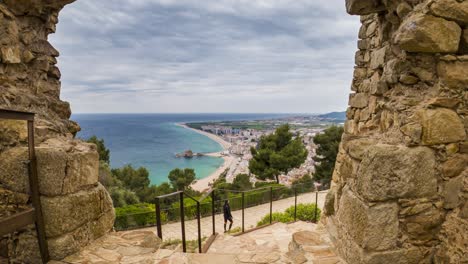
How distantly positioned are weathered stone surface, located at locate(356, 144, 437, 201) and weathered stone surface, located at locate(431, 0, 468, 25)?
940 mm

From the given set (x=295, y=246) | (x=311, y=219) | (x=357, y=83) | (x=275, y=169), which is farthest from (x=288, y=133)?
(x=295, y=246)

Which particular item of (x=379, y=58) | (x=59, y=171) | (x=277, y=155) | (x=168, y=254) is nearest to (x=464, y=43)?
(x=379, y=58)

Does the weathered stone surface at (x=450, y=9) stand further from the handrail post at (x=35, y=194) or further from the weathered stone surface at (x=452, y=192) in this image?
the handrail post at (x=35, y=194)

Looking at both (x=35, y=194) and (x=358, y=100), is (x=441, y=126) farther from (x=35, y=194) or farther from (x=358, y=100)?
(x=35, y=194)

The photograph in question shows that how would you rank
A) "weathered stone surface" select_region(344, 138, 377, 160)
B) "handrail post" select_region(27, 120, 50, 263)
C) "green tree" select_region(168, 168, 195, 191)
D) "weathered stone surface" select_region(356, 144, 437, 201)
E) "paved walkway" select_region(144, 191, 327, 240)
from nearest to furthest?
"weathered stone surface" select_region(356, 144, 437, 201) < "weathered stone surface" select_region(344, 138, 377, 160) < "handrail post" select_region(27, 120, 50, 263) < "paved walkway" select_region(144, 191, 327, 240) < "green tree" select_region(168, 168, 195, 191)

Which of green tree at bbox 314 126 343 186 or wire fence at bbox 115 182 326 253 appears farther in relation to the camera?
green tree at bbox 314 126 343 186

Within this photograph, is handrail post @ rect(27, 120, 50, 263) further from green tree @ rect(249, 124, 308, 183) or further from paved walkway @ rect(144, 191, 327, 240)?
green tree @ rect(249, 124, 308, 183)

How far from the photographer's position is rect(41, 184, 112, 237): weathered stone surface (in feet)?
8.18

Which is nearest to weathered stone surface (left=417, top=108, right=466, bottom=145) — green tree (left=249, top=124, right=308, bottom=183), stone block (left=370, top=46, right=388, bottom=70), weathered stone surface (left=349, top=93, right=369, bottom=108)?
stone block (left=370, top=46, right=388, bottom=70)

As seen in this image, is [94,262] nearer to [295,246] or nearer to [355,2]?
[295,246]

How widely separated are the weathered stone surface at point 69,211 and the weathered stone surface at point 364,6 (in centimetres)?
306

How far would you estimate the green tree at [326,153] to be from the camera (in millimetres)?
17516

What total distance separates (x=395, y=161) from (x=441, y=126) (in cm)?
42

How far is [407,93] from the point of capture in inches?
87.7
